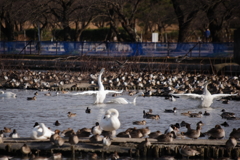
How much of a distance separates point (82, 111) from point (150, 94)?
549 cm

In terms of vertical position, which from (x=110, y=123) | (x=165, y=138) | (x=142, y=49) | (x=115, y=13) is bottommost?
(x=165, y=138)

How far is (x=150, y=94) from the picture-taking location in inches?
943

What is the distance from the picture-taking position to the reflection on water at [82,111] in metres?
16.2

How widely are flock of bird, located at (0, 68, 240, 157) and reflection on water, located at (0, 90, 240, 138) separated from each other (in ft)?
1.11

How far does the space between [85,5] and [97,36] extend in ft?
110

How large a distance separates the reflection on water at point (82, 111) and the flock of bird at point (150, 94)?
13.3 inches

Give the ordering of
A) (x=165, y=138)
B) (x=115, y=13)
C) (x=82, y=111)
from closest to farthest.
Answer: (x=165, y=138)
(x=82, y=111)
(x=115, y=13)

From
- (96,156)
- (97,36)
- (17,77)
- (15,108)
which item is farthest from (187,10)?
→ (97,36)

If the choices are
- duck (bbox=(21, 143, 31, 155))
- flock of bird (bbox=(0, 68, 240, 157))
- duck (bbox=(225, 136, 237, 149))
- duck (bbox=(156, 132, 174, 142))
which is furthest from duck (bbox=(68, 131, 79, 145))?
duck (bbox=(225, 136, 237, 149))

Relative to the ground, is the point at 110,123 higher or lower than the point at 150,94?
higher

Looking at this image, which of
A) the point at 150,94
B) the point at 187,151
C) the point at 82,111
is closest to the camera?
the point at 187,151

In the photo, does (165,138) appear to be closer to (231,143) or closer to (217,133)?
(231,143)

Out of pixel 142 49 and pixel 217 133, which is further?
pixel 142 49

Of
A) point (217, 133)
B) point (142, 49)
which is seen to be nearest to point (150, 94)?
point (217, 133)
